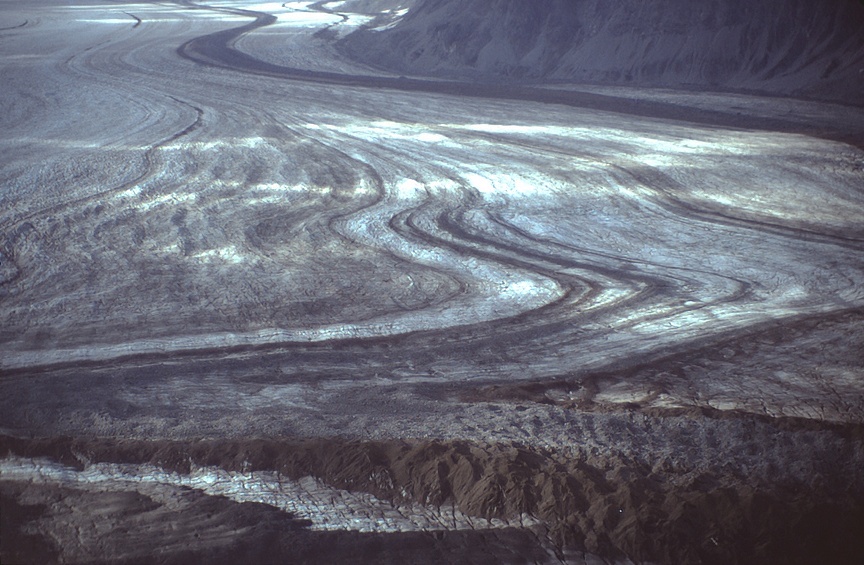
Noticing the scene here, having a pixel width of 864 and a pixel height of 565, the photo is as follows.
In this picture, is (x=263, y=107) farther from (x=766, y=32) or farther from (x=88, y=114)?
(x=766, y=32)

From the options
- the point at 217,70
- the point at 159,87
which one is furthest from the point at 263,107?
the point at 217,70

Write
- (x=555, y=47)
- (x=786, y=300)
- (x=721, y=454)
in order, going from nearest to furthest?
(x=721, y=454) < (x=786, y=300) < (x=555, y=47)

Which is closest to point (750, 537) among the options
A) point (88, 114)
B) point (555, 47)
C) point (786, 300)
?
point (786, 300)

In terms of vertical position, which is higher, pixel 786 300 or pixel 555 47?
pixel 555 47

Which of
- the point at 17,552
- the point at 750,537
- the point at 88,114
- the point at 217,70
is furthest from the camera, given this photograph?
the point at 217,70

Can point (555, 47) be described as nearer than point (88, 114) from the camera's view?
No

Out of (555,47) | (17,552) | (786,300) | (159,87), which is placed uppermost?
(555,47)

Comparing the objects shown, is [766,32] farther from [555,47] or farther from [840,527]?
[840,527]
